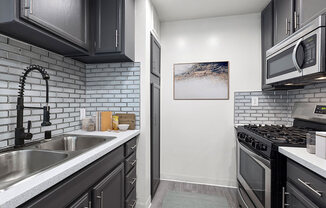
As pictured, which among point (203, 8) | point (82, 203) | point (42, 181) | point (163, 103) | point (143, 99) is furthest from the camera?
Result: point (163, 103)

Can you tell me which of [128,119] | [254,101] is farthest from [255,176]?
[128,119]

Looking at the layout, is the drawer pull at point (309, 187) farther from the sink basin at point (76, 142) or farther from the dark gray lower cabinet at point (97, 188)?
the sink basin at point (76, 142)

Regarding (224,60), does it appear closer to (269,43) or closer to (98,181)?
(269,43)

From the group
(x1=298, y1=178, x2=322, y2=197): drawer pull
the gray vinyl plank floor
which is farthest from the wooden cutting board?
(x1=298, y1=178, x2=322, y2=197): drawer pull

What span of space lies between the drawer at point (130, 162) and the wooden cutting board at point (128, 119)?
32 centimetres

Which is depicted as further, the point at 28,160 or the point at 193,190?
the point at 193,190

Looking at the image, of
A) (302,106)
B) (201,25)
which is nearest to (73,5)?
(201,25)

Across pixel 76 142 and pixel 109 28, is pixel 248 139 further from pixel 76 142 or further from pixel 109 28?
pixel 109 28

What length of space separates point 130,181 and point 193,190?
3.80ft

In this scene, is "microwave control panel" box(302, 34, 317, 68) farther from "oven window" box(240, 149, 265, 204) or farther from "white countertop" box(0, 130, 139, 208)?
"white countertop" box(0, 130, 139, 208)

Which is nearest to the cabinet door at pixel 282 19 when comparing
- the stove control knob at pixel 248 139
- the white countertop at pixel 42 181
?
the stove control knob at pixel 248 139

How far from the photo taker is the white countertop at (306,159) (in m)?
0.86

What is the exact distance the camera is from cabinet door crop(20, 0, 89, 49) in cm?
101

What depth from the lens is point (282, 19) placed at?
5.88ft
